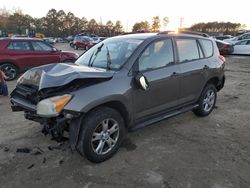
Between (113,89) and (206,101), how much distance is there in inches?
115

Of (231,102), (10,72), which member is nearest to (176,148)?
(231,102)

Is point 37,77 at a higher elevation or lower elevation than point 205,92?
higher

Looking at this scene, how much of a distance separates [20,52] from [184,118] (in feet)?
25.4

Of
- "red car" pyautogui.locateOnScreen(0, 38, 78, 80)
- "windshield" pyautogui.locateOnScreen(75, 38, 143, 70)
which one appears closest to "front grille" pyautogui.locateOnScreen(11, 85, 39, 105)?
"windshield" pyautogui.locateOnScreen(75, 38, 143, 70)

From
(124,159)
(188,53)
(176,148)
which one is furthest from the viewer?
(188,53)

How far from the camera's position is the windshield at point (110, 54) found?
4.62 m

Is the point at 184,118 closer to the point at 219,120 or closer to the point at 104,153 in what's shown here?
the point at 219,120

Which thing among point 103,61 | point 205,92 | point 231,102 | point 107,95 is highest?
point 103,61

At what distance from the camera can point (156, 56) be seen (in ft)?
16.1

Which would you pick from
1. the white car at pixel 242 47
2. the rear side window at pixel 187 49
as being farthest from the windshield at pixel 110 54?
the white car at pixel 242 47

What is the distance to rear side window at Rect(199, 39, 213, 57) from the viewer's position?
20.1ft

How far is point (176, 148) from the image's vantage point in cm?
473

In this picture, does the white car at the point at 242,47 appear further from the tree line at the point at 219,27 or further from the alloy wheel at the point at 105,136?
the tree line at the point at 219,27

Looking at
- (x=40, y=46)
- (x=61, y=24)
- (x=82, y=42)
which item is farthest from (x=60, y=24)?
(x=40, y=46)
